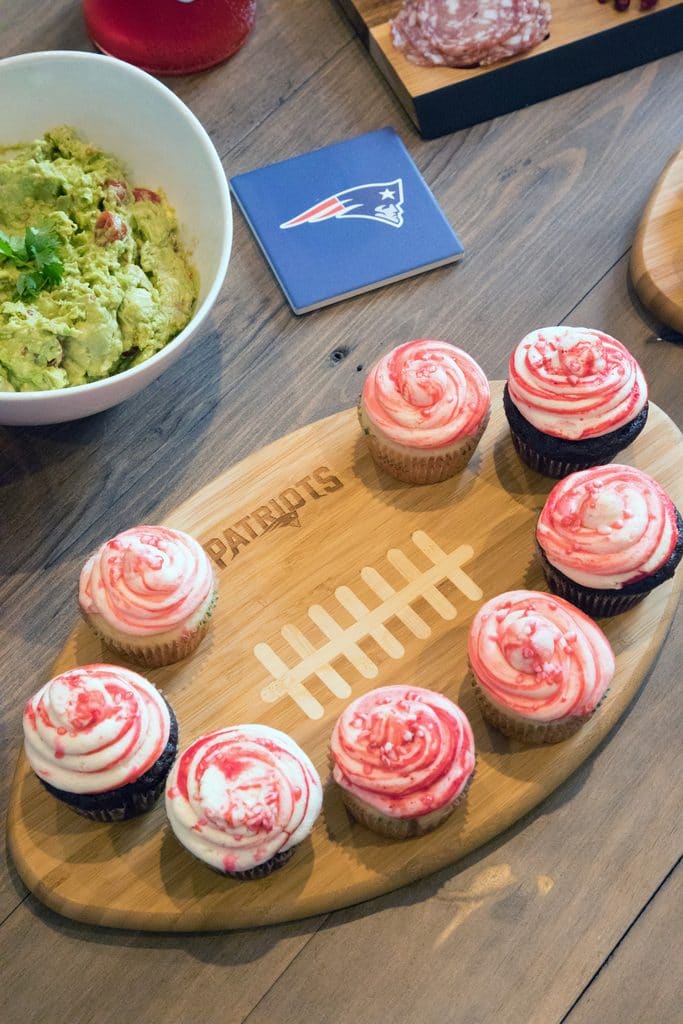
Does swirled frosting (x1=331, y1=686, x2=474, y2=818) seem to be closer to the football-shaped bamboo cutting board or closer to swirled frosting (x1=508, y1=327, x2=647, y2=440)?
the football-shaped bamboo cutting board

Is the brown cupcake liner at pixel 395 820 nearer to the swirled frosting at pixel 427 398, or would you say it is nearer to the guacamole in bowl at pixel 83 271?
the swirled frosting at pixel 427 398

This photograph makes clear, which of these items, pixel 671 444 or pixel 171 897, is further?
pixel 671 444

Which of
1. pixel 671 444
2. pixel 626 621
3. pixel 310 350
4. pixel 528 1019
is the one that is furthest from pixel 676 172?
pixel 528 1019

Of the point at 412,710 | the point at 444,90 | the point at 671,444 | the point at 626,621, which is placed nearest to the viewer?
the point at 412,710

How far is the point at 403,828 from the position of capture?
4.64 ft

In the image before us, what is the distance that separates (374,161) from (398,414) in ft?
2.13

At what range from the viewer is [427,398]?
1.59 meters

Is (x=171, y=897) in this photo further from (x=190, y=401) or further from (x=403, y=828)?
(x=190, y=401)

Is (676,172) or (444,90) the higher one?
(444,90)

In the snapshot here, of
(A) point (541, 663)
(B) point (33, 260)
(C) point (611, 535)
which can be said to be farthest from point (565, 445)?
(B) point (33, 260)

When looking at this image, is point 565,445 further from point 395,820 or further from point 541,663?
point 395,820

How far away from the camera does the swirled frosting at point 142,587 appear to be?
58.1 inches

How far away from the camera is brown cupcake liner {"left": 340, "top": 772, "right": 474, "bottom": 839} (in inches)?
54.7

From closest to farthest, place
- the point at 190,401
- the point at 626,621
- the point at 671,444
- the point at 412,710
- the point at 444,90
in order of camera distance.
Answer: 1. the point at 412,710
2. the point at 626,621
3. the point at 671,444
4. the point at 190,401
5. the point at 444,90
